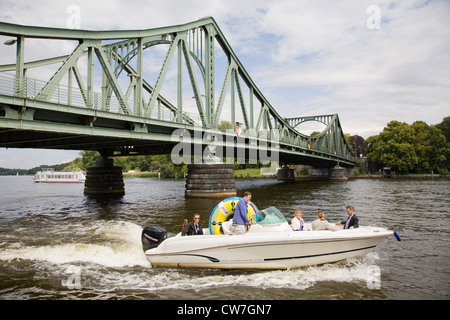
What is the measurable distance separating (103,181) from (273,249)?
2757cm

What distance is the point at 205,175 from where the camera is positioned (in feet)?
91.0

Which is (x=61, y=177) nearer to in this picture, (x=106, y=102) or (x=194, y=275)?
(x=106, y=102)

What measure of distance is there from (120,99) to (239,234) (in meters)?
14.2

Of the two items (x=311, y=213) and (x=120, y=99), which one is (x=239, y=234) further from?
(x=120, y=99)

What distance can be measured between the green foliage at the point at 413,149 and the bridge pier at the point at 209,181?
6077 centimetres

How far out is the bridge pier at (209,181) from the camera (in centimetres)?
2733

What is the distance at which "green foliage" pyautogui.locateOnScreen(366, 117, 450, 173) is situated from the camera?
242 feet

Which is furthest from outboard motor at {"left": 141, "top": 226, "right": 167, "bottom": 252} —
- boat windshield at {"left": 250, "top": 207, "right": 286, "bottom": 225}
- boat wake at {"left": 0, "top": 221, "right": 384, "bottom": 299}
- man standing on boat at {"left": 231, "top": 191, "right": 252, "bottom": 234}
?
boat windshield at {"left": 250, "top": 207, "right": 286, "bottom": 225}

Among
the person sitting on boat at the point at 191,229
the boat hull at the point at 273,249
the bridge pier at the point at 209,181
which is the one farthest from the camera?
the bridge pier at the point at 209,181

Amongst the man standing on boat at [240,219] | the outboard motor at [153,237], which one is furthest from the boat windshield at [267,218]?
the outboard motor at [153,237]

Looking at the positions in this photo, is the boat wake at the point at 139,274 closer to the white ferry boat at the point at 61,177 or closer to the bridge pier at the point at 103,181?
the bridge pier at the point at 103,181

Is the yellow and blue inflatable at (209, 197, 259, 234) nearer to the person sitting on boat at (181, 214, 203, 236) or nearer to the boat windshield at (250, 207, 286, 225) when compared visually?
the boat windshield at (250, 207, 286, 225)

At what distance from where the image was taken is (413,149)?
73438 mm

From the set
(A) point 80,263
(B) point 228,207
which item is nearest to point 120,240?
(A) point 80,263
